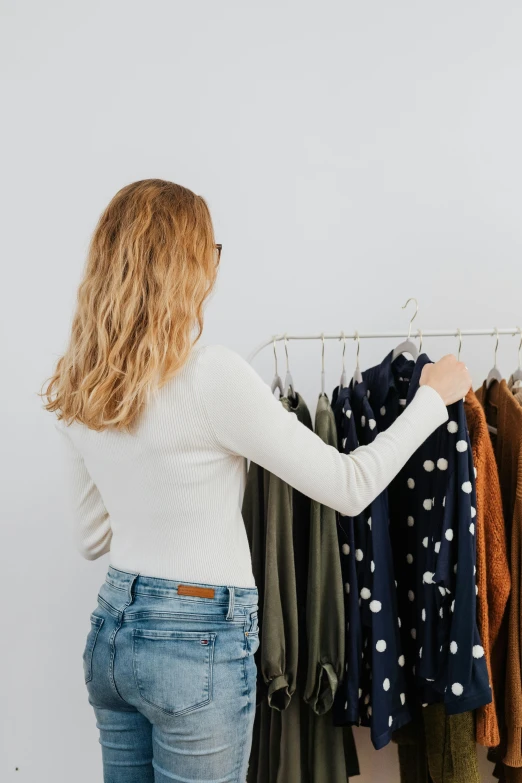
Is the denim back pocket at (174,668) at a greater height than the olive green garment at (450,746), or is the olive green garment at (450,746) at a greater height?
the denim back pocket at (174,668)

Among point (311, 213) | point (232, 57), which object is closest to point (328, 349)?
point (311, 213)

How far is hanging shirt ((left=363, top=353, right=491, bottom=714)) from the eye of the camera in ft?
4.47

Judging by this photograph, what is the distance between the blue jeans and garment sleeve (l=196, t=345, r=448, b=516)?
0.75ft

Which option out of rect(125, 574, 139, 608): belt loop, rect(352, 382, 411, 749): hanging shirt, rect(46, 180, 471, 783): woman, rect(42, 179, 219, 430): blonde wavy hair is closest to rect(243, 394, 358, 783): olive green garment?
rect(352, 382, 411, 749): hanging shirt

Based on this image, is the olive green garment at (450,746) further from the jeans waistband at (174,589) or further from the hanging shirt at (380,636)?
the jeans waistband at (174,589)

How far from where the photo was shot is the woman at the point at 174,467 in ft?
3.64

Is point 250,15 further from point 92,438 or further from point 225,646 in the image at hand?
point 225,646

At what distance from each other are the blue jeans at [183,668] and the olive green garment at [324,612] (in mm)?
302

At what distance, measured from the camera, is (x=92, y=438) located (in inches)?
46.6

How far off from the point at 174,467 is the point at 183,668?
1.03 ft

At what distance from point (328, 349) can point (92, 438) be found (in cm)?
96

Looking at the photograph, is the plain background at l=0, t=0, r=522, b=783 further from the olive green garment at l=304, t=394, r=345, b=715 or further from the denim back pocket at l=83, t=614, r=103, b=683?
the denim back pocket at l=83, t=614, r=103, b=683

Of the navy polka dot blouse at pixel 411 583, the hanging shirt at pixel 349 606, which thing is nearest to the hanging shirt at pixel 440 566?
the navy polka dot blouse at pixel 411 583

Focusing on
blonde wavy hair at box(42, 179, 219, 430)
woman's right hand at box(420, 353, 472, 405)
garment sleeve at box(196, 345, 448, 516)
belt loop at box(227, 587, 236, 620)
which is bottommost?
belt loop at box(227, 587, 236, 620)
